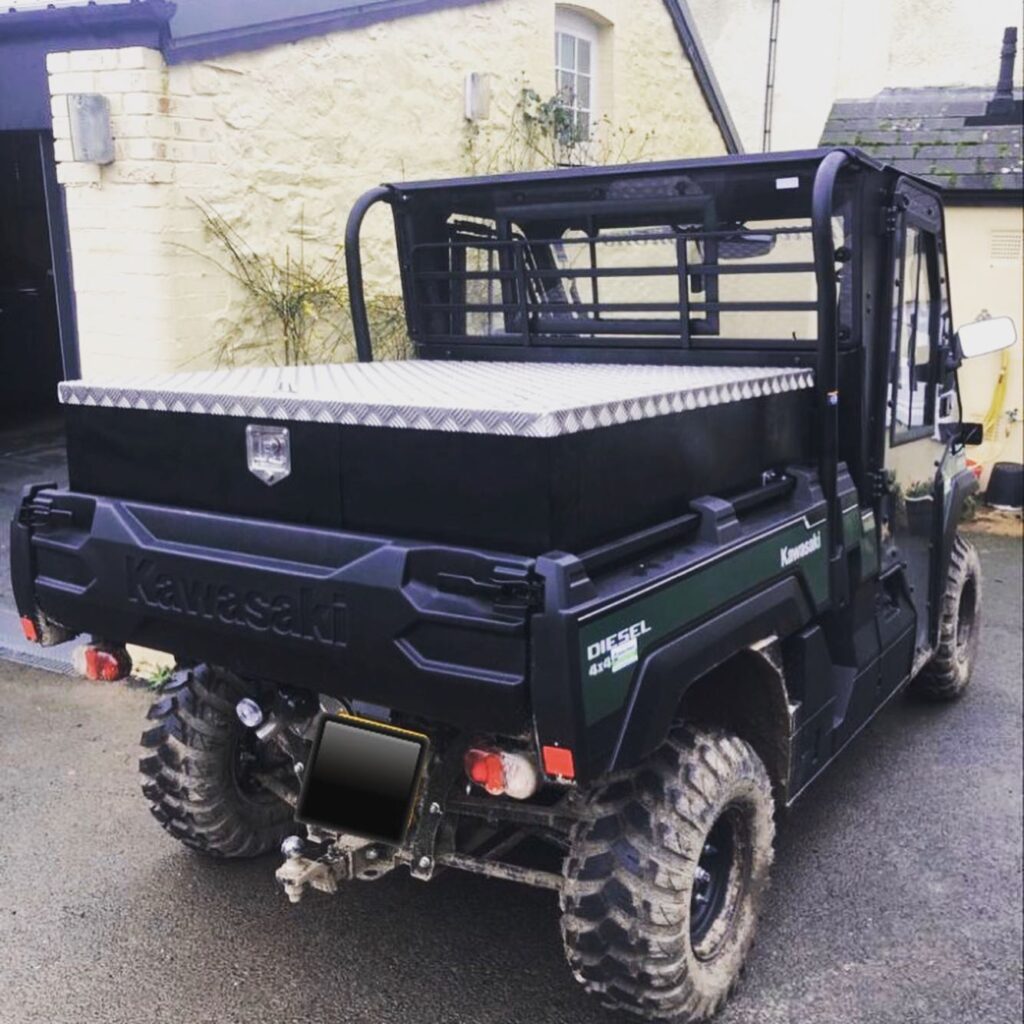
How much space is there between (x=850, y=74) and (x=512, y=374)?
2526mm

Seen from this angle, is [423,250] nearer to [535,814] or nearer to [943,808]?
[535,814]

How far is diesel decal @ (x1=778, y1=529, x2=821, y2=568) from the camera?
3.06 meters

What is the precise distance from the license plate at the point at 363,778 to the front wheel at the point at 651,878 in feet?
1.43

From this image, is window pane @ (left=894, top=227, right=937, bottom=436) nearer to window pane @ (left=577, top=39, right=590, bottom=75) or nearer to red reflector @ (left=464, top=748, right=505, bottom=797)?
red reflector @ (left=464, top=748, right=505, bottom=797)

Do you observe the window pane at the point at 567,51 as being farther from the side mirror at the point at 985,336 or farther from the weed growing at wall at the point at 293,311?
the side mirror at the point at 985,336

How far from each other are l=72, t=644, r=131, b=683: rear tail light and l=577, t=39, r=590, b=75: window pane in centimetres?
657

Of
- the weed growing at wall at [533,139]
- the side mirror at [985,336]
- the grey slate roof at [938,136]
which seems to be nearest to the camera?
the side mirror at [985,336]

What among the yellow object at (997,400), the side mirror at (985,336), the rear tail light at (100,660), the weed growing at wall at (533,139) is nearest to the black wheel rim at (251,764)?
the rear tail light at (100,660)

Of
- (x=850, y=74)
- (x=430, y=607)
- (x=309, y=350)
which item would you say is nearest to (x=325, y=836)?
(x=430, y=607)

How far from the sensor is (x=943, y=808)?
171 inches

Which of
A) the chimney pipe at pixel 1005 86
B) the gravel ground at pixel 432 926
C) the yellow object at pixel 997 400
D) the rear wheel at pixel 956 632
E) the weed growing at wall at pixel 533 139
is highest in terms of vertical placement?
the chimney pipe at pixel 1005 86

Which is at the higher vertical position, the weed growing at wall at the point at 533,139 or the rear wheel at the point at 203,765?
the weed growing at wall at the point at 533,139

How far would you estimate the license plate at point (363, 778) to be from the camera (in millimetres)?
2709

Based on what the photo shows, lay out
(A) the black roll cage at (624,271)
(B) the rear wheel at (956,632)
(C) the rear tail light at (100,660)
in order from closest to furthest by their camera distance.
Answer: (C) the rear tail light at (100,660), (A) the black roll cage at (624,271), (B) the rear wheel at (956,632)
